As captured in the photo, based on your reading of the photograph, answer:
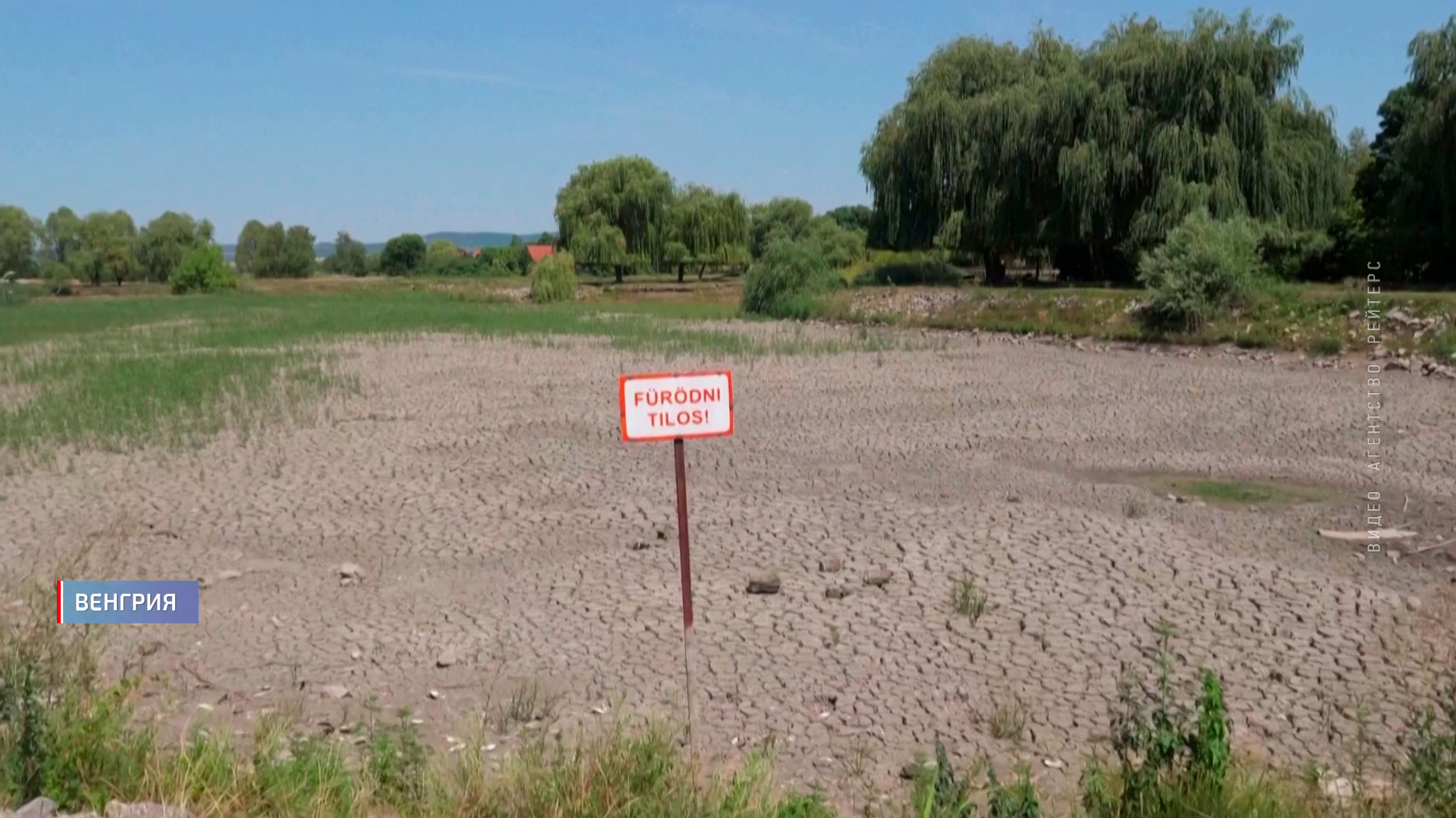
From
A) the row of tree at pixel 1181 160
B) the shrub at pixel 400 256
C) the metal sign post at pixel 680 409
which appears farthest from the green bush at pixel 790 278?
the shrub at pixel 400 256

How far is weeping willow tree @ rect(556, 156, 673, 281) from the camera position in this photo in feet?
231

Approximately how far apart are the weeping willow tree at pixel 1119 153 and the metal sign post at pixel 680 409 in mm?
28373

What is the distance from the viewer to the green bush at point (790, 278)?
38.8 metres

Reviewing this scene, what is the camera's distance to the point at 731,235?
72062mm

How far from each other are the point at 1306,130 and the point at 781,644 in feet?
107

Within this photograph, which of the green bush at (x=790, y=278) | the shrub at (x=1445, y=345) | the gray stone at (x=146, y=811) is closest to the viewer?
the gray stone at (x=146, y=811)

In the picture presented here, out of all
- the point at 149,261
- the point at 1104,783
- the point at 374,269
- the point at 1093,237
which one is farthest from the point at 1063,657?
the point at 374,269

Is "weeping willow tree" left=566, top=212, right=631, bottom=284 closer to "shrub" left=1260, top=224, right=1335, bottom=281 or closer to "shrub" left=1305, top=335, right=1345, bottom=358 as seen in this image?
"shrub" left=1260, top=224, right=1335, bottom=281

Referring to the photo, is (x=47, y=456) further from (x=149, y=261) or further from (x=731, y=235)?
(x=149, y=261)

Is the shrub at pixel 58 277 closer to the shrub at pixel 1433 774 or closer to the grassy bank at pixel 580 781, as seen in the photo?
the grassy bank at pixel 580 781

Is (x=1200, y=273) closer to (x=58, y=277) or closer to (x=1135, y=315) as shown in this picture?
(x=1135, y=315)

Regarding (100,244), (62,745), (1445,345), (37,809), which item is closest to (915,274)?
(1445,345)

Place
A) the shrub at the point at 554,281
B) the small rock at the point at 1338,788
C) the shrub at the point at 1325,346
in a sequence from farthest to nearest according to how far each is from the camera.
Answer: the shrub at the point at 554,281
the shrub at the point at 1325,346
the small rock at the point at 1338,788

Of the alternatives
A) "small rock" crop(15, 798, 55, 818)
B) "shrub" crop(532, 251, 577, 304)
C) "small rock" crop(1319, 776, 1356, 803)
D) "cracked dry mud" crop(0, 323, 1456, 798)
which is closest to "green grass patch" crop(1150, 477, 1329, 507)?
"cracked dry mud" crop(0, 323, 1456, 798)
